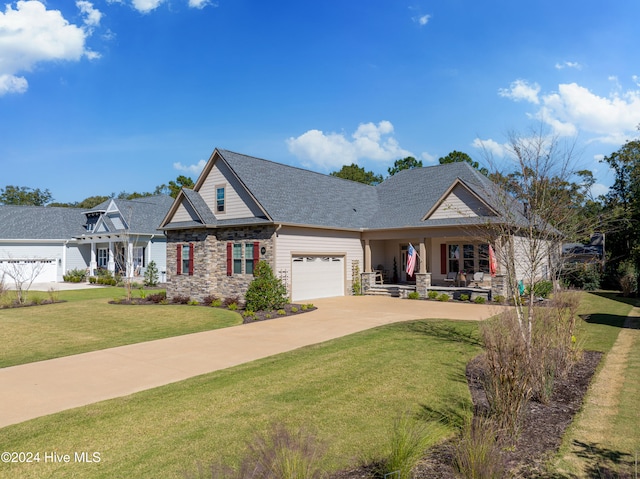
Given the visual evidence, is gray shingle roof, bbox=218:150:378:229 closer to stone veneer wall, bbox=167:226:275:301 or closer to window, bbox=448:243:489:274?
stone veneer wall, bbox=167:226:275:301

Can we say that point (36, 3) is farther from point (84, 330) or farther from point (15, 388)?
point (15, 388)

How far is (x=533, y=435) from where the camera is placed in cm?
559

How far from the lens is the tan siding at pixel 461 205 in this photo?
20663 millimetres

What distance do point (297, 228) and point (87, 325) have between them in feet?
33.2

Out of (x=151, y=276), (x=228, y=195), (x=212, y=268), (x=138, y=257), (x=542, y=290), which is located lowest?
(x=542, y=290)

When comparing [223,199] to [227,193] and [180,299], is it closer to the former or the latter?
[227,193]

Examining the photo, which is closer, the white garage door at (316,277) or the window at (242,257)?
the window at (242,257)

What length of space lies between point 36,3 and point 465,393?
19496 millimetres

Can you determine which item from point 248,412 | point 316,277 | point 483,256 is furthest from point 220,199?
point 248,412

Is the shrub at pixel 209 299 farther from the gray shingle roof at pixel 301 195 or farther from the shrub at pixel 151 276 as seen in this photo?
the shrub at pixel 151 276

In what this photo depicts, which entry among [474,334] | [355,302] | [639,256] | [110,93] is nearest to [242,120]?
[110,93]

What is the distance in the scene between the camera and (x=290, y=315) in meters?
16.6

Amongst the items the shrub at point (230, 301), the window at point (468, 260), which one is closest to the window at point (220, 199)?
the shrub at point (230, 301)

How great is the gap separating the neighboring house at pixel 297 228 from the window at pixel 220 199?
0.18 ft
